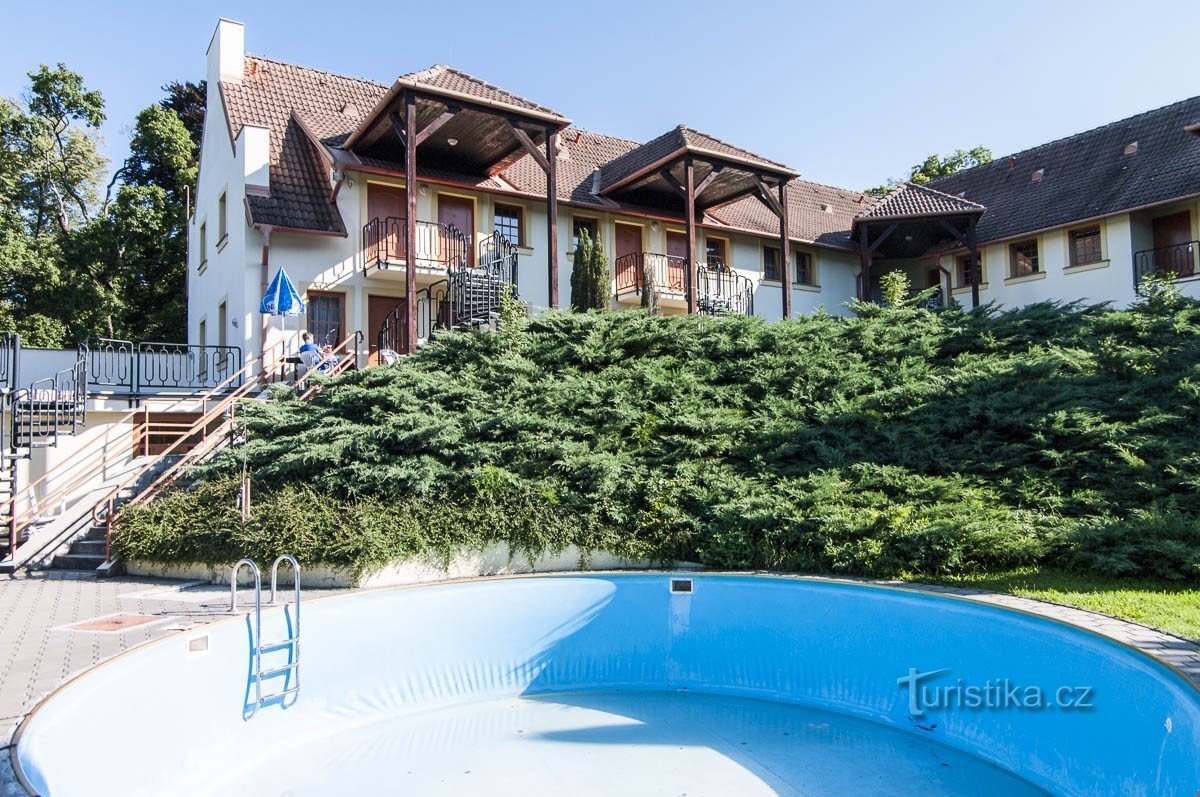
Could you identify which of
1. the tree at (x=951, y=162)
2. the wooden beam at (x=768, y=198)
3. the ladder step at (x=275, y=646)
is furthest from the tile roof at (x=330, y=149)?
the tree at (x=951, y=162)

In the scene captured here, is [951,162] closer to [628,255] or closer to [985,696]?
[628,255]

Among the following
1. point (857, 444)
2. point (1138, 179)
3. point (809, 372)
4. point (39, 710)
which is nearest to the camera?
point (39, 710)

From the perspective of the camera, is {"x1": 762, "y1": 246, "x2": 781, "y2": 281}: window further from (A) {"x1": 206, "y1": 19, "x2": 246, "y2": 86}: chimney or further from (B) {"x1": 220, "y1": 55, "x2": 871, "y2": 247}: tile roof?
(A) {"x1": 206, "y1": 19, "x2": 246, "y2": 86}: chimney

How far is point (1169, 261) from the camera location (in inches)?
823

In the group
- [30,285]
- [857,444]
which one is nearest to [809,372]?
[857,444]

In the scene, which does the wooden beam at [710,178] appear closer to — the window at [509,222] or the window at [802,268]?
the window at [509,222]

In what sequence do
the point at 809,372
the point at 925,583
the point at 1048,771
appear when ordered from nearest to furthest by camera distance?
the point at 1048,771, the point at 925,583, the point at 809,372

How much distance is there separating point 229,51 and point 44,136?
13.2 meters

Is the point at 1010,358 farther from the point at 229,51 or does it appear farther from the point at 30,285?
the point at 30,285

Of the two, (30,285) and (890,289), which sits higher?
(30,285)

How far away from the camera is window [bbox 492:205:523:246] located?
20.8m

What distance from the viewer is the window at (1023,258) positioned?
77.4ft

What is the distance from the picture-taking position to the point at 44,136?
2866 centimetres

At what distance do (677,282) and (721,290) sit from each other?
1.31 metres
